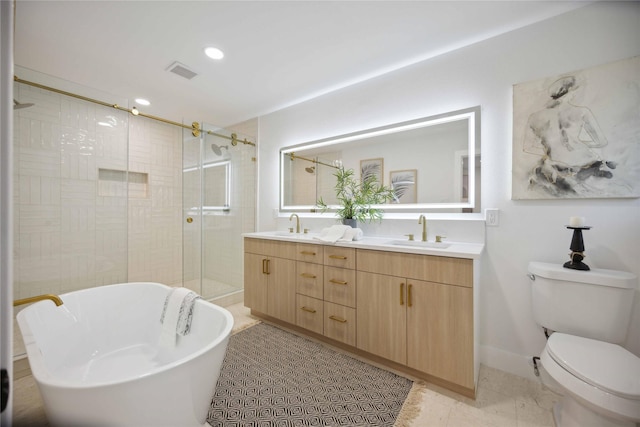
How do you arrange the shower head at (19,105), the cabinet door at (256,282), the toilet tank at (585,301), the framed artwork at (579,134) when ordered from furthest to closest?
1. the cabinet door at (256,282)
2. the shower head at (19,105)
3. the framed artwork at (579,134)
4. the toilet tank at (585,301)

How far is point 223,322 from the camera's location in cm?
153

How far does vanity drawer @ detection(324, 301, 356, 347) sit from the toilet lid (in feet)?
3.83

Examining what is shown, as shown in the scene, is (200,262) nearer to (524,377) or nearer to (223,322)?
(223,322)

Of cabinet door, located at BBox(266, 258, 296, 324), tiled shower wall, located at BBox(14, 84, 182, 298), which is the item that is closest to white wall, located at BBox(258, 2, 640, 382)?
cabinet door, located at BBox(266, 258, 296, 324)

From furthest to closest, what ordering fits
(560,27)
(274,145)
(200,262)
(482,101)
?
1. (274,145)
2. (200,262)
3. (482,101)
4. (560,27)

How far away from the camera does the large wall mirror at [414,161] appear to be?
2059 mm

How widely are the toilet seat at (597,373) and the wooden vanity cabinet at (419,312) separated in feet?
1.29

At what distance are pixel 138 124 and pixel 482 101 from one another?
3958 millimetres

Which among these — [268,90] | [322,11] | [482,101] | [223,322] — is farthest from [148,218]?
[482,101]

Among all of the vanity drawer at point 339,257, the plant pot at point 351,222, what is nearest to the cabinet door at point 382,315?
the vanity drawer at point 339,257

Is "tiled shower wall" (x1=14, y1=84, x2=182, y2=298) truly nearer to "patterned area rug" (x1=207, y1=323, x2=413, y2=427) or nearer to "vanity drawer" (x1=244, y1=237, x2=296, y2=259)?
"vanity drawer" (x1=244, y1=237, x2=296, y2=259)

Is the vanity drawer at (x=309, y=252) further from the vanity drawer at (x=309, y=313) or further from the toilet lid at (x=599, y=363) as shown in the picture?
the toilet lid at (x=599, y=363)

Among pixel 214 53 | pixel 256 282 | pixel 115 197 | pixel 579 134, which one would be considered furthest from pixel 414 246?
pixel 115 197

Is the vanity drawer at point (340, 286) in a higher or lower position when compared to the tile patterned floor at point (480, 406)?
higher
